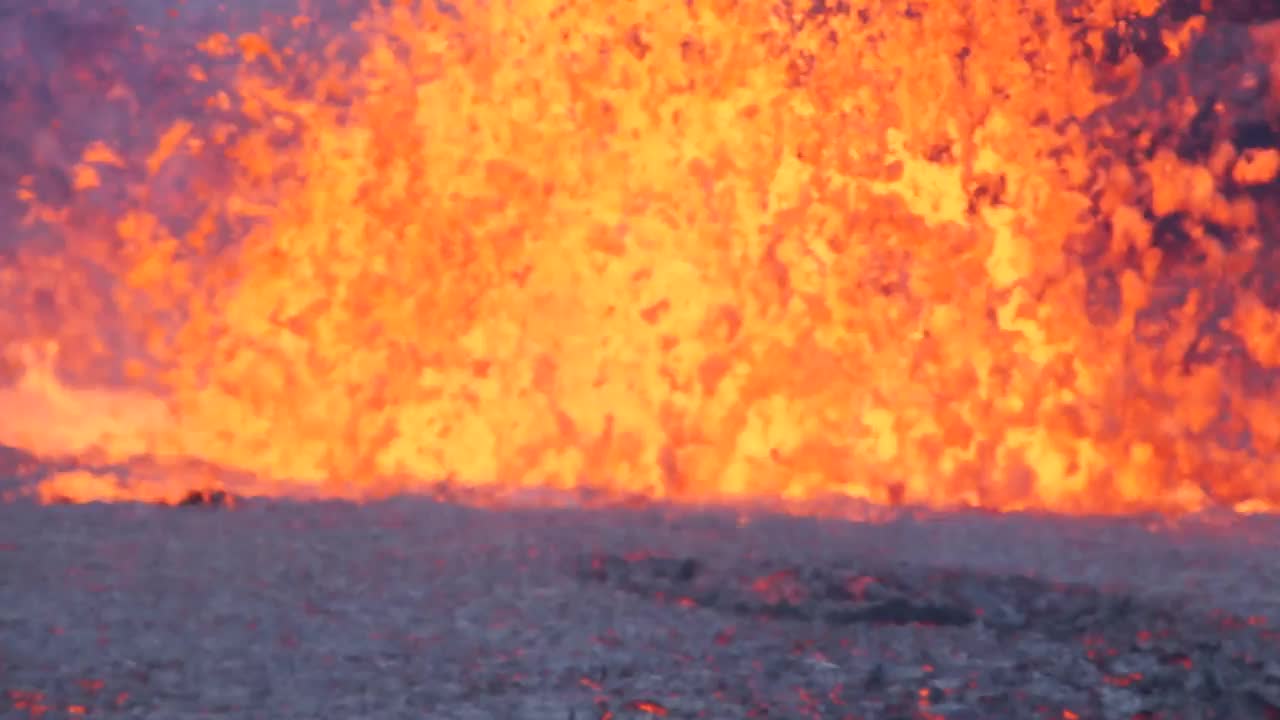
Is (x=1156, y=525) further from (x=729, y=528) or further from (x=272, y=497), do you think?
(x=272, y=497)

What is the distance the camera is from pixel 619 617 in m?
4.38

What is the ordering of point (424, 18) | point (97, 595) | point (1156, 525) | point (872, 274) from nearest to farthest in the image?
1. point (97, 595)
2. point (1156, 525)
3. point (872, 274)
4. point (424, 18)

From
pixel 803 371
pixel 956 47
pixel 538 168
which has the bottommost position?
pixel 803 371

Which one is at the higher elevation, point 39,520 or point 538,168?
point 538,168

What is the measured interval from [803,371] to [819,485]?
55 centimetres

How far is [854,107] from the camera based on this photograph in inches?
318

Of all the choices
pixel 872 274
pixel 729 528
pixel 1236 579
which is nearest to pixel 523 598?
pixel 729 528

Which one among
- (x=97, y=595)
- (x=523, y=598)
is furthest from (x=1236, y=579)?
(x=97, y=595)

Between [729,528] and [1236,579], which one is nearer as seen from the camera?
[1236,579]

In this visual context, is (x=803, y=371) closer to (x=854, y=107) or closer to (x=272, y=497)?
(x=854, y=107)

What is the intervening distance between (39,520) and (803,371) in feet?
10.9

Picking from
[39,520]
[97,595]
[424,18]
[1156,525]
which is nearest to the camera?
[97,595]

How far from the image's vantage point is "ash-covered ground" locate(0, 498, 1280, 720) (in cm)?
348

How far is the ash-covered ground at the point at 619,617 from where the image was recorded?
348 cm
